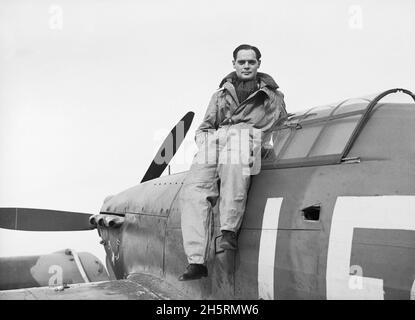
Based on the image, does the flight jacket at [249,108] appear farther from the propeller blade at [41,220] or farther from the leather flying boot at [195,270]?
the propeller blade at [41,220]

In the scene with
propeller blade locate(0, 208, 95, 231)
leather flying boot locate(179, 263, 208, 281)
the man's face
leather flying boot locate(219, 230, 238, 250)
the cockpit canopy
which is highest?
the man's face

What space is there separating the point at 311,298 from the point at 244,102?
2.07 m

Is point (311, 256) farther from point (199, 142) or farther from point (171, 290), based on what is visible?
point (171, 290)

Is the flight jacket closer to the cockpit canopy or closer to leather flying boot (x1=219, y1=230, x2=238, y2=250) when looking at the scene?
the cockpit canopy

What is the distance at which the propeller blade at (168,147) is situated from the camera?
30.8ft

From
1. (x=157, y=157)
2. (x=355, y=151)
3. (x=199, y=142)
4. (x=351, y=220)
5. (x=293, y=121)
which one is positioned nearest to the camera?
(x=351, y=220)

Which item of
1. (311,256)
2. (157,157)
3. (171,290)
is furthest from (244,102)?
(157,157)

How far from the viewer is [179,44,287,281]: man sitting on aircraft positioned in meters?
4.00

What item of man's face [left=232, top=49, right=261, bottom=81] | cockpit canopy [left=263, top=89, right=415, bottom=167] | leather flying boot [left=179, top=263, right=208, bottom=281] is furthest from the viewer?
man's face [left=232, top=49, right=261, bottom=81]

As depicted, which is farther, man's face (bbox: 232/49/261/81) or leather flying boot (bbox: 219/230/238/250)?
man's face (bbox: 232/49/261/81)

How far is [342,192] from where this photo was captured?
320 centimetres

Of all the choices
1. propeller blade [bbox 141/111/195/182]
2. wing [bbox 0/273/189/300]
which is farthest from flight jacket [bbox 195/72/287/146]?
propeller blade [bbox 141/111/195/182]

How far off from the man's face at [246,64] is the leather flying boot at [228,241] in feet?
5.47

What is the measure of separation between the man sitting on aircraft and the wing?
96 cm
